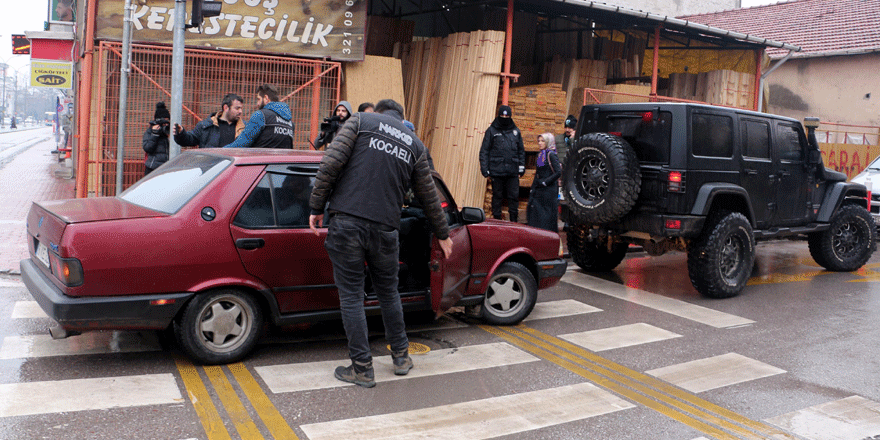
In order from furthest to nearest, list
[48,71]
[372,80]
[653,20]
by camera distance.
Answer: [48,71] → [653,20] → [372,80]

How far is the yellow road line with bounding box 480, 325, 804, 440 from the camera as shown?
4.55m

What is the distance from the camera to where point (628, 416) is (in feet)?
15.4

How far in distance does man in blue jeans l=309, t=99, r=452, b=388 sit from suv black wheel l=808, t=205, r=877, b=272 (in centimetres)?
732

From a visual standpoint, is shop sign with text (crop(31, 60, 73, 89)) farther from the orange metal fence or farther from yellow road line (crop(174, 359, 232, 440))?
yellow road line (crop(174, 359, 232, 440))

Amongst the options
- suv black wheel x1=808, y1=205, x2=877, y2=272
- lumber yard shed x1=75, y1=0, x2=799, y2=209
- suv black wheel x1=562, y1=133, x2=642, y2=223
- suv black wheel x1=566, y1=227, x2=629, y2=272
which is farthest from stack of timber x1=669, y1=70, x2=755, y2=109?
suv black wheel x1=562, y1=133, x2=642, y2=223

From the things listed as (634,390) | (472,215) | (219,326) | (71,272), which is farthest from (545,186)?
(71,272)

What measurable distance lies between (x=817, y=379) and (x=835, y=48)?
68.3 feet

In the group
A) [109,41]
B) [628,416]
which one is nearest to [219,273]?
[628,416]

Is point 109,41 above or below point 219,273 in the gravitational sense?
above

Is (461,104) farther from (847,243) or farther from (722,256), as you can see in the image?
(847,243)

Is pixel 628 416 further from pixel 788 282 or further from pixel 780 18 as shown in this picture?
pixel 780 18

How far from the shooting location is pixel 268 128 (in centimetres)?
805

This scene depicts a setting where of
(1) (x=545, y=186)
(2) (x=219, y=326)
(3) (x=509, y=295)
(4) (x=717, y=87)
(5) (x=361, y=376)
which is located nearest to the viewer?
(5) (x=361, y=376)

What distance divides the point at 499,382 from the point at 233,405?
1.79 m
